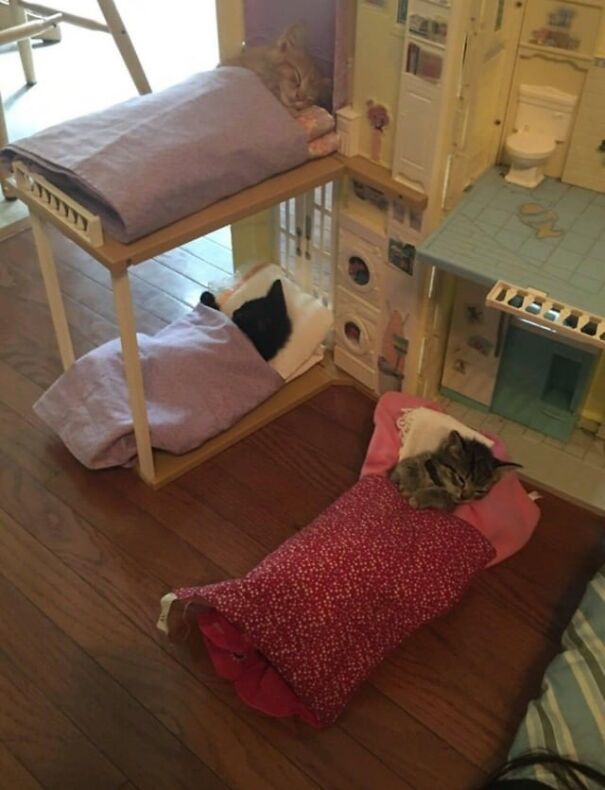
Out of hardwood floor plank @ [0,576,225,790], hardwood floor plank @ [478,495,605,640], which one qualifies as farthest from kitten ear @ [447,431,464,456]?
hardwood floor plank @ [0,576,225,790]

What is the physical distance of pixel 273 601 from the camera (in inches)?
48.4

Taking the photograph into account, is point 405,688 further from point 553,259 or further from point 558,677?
point 553,259

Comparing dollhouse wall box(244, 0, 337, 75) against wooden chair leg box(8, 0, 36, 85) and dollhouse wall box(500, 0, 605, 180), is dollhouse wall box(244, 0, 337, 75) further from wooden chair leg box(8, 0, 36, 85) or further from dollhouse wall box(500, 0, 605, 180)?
wooden chair leg box(8, 0, 36, 85)

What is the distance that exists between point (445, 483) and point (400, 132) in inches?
24.4

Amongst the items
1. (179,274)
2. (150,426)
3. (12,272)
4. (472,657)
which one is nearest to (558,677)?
(472,657)

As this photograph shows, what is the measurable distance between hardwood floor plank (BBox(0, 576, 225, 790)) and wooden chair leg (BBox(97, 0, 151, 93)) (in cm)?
142

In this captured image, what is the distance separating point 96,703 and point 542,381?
1034mm

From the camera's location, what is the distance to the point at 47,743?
4.07 ft

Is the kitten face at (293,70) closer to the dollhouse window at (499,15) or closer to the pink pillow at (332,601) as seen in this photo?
the dollhouse window at (499,15)

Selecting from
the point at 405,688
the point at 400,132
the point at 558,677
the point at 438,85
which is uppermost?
the point at 438,85

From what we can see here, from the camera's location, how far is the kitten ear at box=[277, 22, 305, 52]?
151 cm

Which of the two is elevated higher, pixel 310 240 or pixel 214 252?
pixel 310 240

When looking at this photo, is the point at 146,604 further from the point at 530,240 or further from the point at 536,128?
the point at 536,128

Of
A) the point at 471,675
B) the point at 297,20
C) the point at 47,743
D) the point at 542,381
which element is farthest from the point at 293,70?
the point at 47,743
